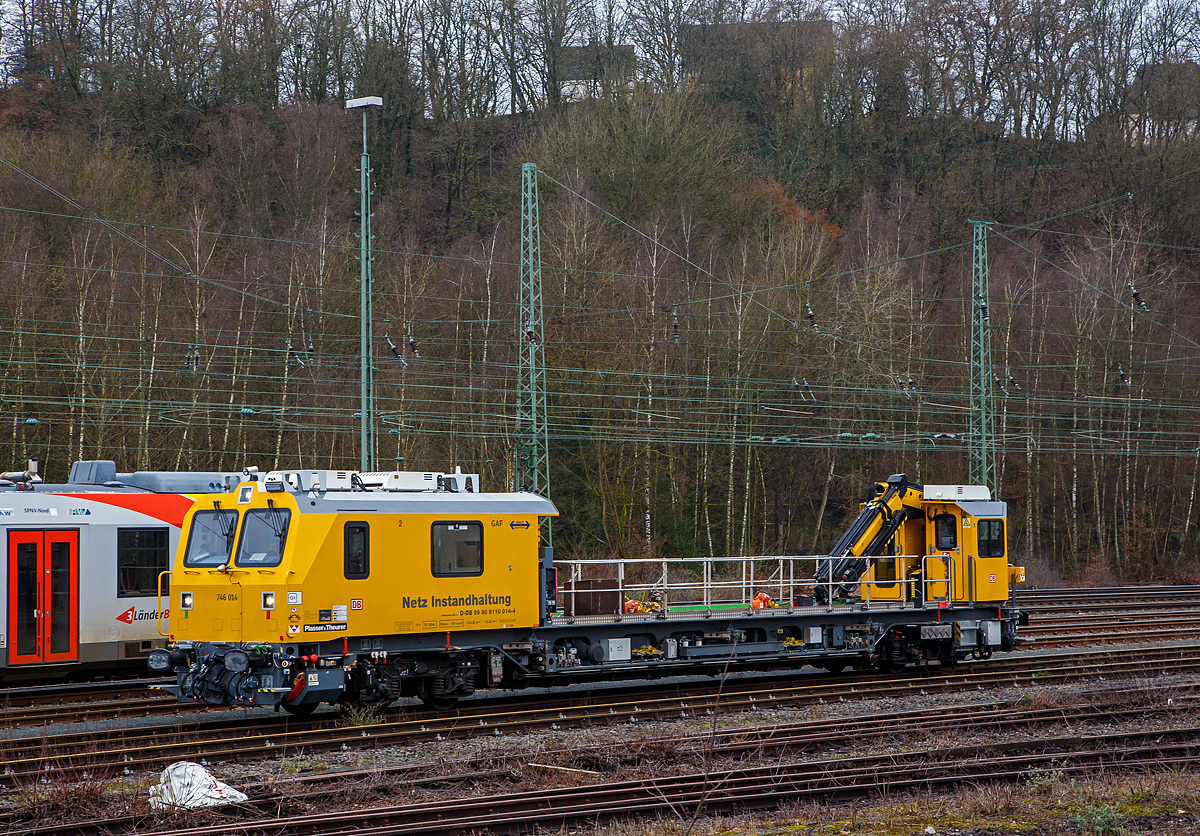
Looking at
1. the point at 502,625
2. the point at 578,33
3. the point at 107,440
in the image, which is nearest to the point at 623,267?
the point at 107,440

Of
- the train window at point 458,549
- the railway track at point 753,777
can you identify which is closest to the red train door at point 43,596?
the train window at point 458,549

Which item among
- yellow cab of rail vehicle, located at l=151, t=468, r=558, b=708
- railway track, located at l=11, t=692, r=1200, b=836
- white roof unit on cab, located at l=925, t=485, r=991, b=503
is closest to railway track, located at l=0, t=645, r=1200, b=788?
yellow cab of rail vehicle, located at l=151, t=468, r=558, b=708

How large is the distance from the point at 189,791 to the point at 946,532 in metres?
14.1

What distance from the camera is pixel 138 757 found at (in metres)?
11.7

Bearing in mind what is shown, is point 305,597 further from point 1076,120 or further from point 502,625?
point 1076,120

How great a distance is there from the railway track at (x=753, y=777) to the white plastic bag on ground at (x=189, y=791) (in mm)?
218

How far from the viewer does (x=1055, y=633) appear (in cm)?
2352

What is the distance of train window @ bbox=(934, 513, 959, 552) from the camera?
767 inches

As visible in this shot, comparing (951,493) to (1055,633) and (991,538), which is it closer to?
(991,538)

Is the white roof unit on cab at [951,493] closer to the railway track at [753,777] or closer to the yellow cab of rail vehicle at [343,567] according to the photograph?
the railway track at [753,777]

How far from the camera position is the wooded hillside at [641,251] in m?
33.4

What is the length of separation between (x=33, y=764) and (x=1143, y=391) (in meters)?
40.4

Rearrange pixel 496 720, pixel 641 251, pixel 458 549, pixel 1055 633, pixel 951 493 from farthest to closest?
pixel 641 251
pixel 1055 633
pixel 951 493
pixel 458 549
pixel 496 720

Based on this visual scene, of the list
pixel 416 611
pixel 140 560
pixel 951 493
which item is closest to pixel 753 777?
pixel 416 611
